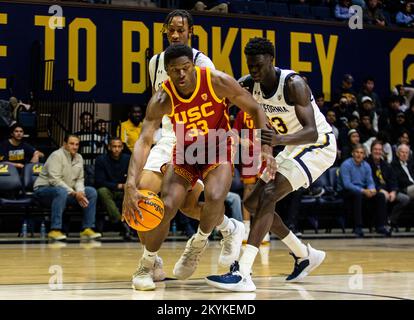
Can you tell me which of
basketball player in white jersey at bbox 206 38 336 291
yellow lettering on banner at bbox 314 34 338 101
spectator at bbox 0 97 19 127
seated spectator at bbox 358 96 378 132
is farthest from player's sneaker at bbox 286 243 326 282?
yellow lettering on banner at bbox 314 34 338 101

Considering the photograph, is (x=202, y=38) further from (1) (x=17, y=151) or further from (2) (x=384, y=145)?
(1) (x=17, y=151)

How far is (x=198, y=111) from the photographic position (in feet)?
19.2

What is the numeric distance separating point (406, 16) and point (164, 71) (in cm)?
1272

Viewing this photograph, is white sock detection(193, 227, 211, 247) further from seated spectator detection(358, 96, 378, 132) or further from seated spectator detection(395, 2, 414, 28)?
seated spectator detection(395, 2, 414, 28)

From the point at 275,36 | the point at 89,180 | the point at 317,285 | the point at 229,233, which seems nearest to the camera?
the point at 317,285

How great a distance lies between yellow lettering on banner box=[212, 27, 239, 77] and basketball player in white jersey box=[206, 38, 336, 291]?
28.0ft

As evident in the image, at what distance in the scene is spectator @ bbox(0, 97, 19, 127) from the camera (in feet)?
44.0

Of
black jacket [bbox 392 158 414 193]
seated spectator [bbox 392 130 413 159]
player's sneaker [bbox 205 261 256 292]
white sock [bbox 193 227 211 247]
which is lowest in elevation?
player's sneaker [bbox 205 261 256 292]

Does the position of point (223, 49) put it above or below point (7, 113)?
above

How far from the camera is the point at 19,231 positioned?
1294cm

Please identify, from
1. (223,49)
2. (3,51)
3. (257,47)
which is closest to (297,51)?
(223,49)
